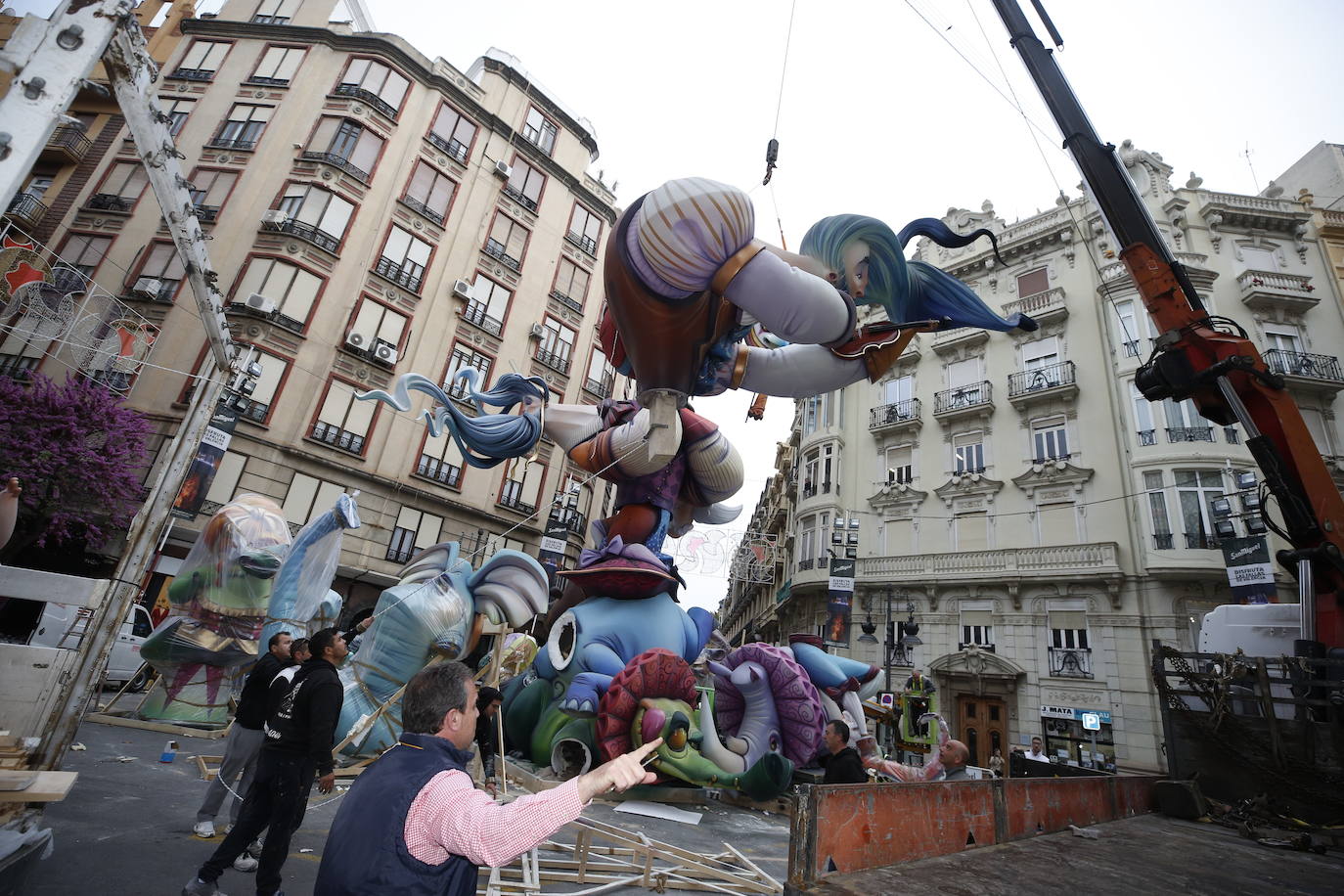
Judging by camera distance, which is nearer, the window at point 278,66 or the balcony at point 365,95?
the balcony at point 365,95

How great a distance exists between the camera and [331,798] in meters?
5.87

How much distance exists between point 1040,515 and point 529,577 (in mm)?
18387

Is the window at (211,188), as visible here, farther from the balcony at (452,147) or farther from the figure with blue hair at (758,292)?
the figure with blue hair at (758,292)

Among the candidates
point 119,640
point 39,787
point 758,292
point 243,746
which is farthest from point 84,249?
point 758,292

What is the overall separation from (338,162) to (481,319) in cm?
618

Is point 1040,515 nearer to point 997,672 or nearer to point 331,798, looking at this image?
point 997,672

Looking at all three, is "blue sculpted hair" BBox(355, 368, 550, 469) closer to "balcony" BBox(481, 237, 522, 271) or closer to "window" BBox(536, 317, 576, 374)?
"window" BBox(536, 317, 576, 374)

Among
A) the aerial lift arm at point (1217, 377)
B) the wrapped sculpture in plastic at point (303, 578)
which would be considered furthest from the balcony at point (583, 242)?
the wrapped sculpture in plastic at point (303, 578)

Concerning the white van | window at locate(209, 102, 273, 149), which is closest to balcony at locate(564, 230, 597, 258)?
window at locate(209, 102, 273, 149)

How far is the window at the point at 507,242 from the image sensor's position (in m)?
23.0

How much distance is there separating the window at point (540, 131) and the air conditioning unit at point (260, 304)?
463 inches

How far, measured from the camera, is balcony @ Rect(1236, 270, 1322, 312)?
20609 millimetres

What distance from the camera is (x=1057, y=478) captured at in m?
20.7

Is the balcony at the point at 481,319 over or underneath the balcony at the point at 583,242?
underneath
